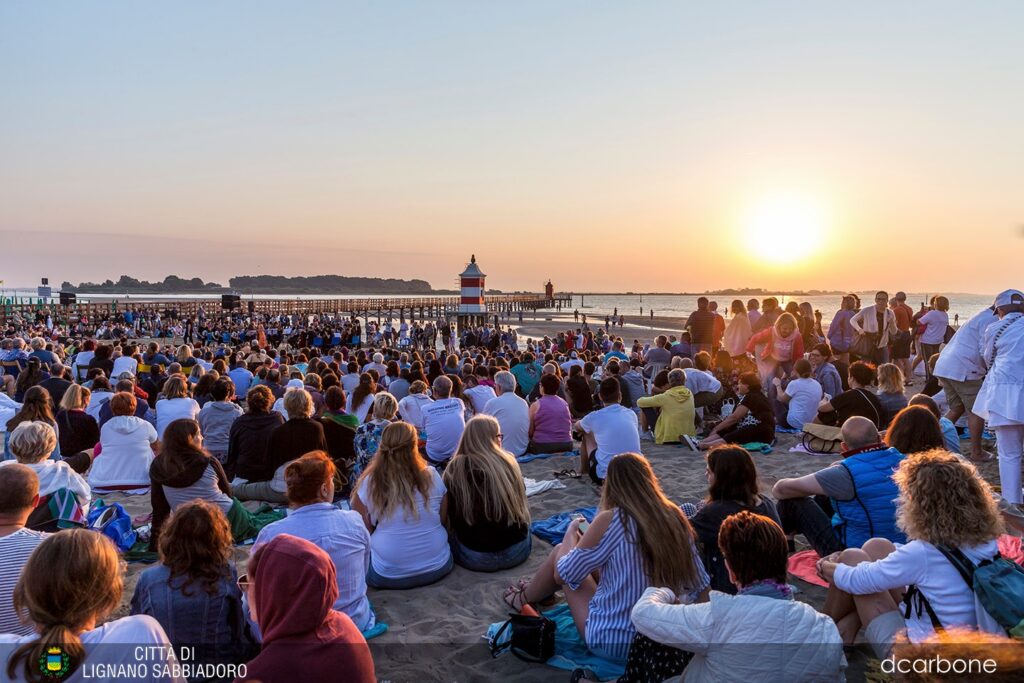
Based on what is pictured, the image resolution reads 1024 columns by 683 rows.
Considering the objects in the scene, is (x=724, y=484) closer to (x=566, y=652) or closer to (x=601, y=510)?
(x=601, y=510)

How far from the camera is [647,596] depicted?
265 cm

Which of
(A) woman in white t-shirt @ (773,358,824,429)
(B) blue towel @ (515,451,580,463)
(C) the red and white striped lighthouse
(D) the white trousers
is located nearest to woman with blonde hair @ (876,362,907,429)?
(A) woman in white t-shirt @ (773,358,824,429)

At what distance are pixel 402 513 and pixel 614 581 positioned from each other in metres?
1.63

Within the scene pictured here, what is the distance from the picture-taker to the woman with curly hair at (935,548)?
2.63m

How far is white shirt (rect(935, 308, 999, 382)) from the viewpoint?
6.36 meters

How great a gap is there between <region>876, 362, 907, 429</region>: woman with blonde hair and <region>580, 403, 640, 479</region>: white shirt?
10.4 ft

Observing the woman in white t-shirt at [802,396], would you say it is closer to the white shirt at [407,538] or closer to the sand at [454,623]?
the sand at [454,623]

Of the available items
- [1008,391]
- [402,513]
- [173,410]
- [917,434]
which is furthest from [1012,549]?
[173,410]

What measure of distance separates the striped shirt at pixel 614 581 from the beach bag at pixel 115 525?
3591 mm

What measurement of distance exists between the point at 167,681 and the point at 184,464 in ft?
8.97

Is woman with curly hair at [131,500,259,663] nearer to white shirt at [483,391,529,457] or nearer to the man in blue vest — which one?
the man in blue vest

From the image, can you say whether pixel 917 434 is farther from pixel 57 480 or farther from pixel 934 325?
pixel 934 325

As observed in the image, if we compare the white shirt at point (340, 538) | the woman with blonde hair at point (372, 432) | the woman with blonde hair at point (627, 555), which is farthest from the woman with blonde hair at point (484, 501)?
the woman with blonde hair at point (372, 432)

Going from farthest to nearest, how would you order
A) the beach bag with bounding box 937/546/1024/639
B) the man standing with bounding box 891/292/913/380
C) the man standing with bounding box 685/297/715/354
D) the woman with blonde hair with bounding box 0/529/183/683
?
the man standing with bounding box 685/297/715/354
the man standing with bounding box 891/292/913/380
the beach bag with bounding box 937/546/1024/639
the woman with blonde hair with bounding box 0/529/183/683
